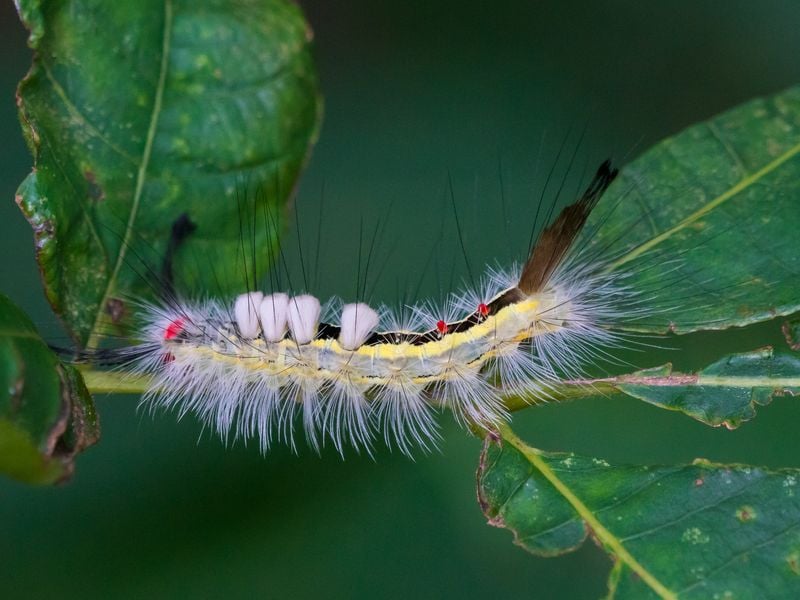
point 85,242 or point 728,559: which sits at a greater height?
Answer: point 85,242

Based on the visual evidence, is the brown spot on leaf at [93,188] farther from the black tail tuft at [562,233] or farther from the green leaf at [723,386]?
the green leaf at [723,386]

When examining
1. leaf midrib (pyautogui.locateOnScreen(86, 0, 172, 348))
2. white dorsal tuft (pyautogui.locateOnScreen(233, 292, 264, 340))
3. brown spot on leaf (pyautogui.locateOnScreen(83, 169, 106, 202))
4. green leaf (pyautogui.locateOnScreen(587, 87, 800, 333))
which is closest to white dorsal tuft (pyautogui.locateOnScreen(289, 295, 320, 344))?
white dorsal tuft (pyautogui.locateOnScreen(233, 292, 264, 340))

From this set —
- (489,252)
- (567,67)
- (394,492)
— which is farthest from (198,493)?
(567,67)

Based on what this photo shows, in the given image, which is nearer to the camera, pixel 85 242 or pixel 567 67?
pixel 85 242

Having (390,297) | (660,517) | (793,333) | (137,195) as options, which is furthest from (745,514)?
(390,297)

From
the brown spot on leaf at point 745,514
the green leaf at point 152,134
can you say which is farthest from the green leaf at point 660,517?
the green leaf at point 152,134

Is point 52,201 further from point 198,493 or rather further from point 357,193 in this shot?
point 357,193
